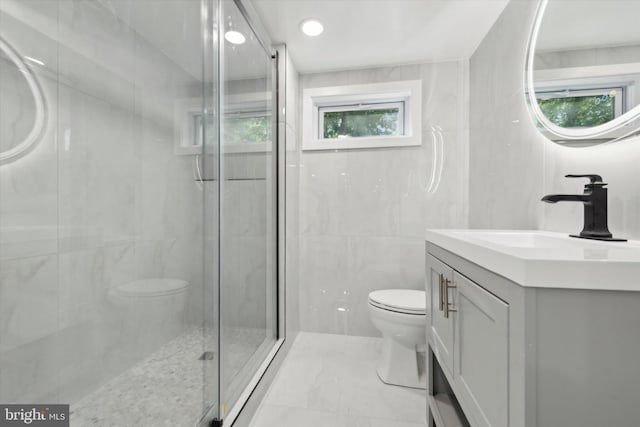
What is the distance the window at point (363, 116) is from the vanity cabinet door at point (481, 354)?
1.59 m

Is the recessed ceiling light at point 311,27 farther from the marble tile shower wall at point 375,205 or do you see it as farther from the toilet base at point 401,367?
the toilet base at point 401,367

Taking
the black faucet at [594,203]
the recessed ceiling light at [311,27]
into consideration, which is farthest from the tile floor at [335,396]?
the recessed ceiling light at [311,27]

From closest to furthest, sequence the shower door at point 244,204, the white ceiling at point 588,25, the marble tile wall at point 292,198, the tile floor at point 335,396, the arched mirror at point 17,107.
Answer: the arched mirror at point 17,107, the white ceiling at point 588,25, the shower door at point 244,204, the tile floor at point 335,396, the marble tile wall at point 292,198

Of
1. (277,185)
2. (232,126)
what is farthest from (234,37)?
(277,185)

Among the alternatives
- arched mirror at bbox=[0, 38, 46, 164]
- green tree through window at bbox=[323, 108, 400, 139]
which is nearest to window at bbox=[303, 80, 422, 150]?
green tree through window at bbox=[323, 108, 400, 139]

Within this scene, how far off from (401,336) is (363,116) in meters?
1.69

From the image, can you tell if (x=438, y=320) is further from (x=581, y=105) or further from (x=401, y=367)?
(x=581, y=105)

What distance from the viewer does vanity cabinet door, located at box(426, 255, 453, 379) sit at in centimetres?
100

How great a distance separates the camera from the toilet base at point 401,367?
167 centimetres

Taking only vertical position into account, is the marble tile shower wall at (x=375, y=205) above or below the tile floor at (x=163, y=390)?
above

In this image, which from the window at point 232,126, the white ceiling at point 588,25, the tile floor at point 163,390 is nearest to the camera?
the tile floor at point 163,390

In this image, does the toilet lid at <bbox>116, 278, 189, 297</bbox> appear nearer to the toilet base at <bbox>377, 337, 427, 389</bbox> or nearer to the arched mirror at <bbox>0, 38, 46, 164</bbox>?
the arched mirror at <bbox>0, 38, 46, 164</bbox>

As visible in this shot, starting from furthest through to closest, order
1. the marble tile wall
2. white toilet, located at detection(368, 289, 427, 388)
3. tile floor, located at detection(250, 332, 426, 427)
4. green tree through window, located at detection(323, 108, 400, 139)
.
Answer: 1. green tree through window, located at detection(323, 108, 400, 139)
2. the marble tile wall
3. white toilet, located at detection(368, 289, 427, 388)
4. tile floor, located at detection(250, 332, 426, 427)

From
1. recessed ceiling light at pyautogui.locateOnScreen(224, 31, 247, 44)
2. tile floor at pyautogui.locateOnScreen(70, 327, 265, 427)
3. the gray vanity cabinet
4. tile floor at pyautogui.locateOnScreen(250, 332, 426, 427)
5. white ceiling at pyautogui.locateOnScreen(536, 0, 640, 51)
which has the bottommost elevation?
tile floor at pyautogui.locateOnScreen(250, 332, 426, 427)
